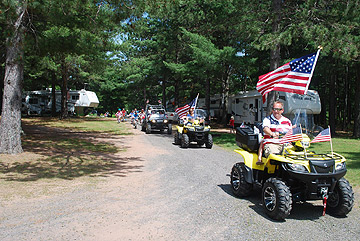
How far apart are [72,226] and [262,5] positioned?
13.1 m

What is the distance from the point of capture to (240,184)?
564 cm

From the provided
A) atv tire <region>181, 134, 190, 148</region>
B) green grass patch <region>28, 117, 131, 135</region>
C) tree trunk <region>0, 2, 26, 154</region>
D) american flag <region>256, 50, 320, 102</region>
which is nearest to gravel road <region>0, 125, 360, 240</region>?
american flag <region>256, 50, 320, 102</region>

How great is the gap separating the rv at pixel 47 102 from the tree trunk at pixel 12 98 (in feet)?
98.0

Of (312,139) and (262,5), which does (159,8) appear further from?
(262,5)

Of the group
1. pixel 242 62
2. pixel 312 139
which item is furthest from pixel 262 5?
pixel 312 139

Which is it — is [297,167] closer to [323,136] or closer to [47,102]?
[323,136]

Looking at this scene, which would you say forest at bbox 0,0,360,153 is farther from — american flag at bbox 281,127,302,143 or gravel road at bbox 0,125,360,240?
american flag at bbox 281,127,302,143

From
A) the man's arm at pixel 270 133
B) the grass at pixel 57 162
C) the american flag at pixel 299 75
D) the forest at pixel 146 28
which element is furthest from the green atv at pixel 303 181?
the forest at pixel 146 28

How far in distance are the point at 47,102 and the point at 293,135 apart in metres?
39.0

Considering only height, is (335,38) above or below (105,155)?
above

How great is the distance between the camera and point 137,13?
8.80 metres

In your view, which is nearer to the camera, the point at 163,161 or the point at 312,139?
the point at 312,139

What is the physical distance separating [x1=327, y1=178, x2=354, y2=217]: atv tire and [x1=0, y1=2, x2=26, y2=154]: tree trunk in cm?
914

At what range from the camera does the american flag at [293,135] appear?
474cm
